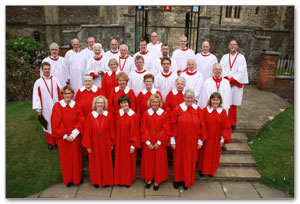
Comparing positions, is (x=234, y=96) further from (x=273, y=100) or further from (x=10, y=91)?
(x=10, y=91)

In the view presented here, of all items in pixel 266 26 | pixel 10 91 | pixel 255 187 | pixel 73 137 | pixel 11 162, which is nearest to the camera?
pixel 73 137

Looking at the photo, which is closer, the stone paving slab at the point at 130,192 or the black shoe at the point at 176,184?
the stone paving slab at the point at 130,192

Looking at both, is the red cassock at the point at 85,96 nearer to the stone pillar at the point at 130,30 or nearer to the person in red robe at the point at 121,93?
the person in red robe at the point at 121,93

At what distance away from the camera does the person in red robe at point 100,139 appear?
4.38 meters

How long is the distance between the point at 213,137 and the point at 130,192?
7.03ft

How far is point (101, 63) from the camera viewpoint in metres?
6.63

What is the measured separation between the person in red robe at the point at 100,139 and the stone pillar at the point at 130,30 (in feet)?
24.0

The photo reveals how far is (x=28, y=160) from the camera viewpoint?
584 cm

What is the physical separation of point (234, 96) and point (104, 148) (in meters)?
4.04

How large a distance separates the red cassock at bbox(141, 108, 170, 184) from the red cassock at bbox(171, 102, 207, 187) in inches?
8.3

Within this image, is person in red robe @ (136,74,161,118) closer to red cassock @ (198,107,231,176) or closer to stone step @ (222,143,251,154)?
red cassock @ (198,107,231,176)

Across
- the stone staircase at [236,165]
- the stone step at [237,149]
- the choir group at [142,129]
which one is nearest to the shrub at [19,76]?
the choir group at [142,129]

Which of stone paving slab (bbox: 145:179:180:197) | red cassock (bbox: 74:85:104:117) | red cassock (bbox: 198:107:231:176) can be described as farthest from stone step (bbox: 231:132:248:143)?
red cassock (bbox: 74:85:104:117)

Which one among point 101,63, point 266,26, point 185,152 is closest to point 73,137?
point 185,152
